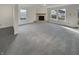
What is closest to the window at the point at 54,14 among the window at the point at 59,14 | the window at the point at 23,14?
the window at the point at 59,14

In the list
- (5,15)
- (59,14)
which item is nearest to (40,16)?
(59,14)

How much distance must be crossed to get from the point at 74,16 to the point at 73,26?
81 centimetres

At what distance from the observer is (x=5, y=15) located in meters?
9.02

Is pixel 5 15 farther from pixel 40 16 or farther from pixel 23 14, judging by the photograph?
pixel 40 16

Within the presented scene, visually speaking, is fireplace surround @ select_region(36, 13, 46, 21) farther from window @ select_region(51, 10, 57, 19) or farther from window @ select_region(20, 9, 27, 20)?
window @ select_region(20, 9, 27, 20)

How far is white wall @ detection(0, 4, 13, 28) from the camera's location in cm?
871

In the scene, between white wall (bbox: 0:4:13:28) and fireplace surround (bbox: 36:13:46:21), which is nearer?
white wall (bbox: 0:4:13:28)

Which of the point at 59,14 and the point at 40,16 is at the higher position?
the point at 59,14

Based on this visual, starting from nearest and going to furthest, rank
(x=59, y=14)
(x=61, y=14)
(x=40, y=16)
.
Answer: (x=61, y=14)
(x=59, y=14)
(x=40, y=16)

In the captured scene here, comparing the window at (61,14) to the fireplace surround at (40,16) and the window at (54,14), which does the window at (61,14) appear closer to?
the window at (54,14)

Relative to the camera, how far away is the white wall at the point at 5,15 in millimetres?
8714

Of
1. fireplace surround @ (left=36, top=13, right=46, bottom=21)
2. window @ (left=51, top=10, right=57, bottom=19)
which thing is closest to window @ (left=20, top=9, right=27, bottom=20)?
fireplace surround @ (left=36, top=13, right=46, bottom=21)

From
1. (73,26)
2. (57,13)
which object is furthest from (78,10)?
(57,13)
